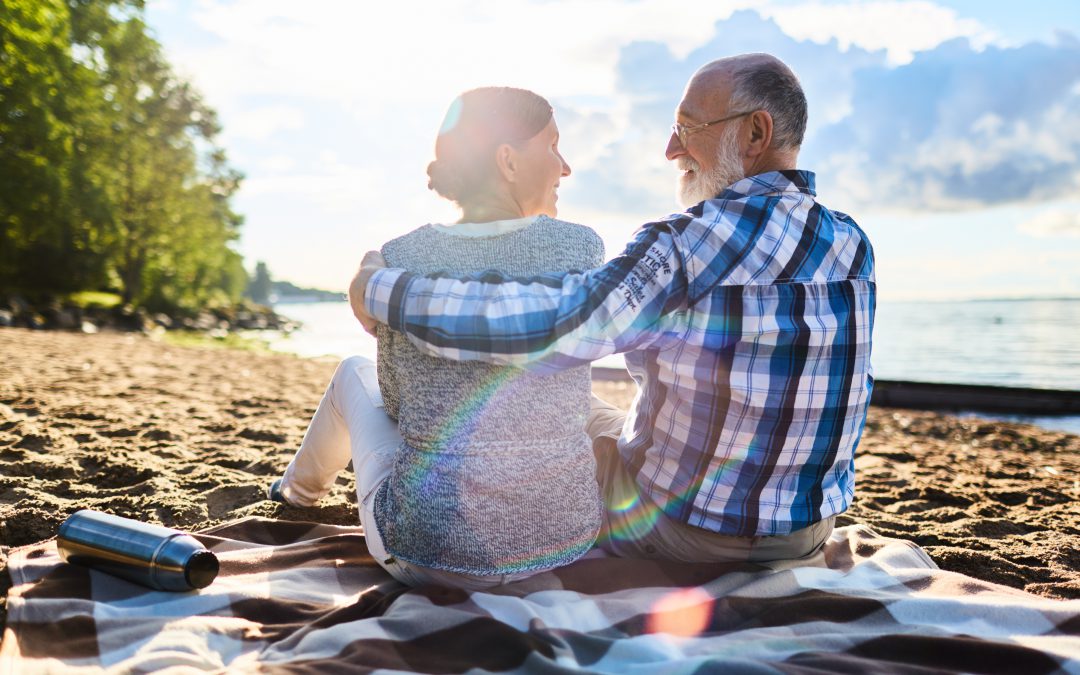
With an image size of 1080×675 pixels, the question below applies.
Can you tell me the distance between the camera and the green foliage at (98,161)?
20312mm

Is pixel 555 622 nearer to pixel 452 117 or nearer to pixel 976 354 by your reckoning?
pixel 452 117

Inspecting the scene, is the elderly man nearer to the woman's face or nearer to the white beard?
the white beard

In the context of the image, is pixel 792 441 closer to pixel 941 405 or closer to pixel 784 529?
pixel 784 529

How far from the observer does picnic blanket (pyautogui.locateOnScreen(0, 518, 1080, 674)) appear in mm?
1773

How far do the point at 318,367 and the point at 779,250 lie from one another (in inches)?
456

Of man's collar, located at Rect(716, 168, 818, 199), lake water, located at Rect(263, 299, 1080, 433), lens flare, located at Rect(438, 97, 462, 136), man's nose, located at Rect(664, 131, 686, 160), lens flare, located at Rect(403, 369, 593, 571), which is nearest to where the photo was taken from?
lens flare, located at Rect(403, 369, 593, 571)

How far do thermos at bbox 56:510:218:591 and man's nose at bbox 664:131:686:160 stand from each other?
6.52 ft

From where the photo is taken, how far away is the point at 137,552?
2227 mm

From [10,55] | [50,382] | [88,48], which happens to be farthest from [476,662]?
[88,48]

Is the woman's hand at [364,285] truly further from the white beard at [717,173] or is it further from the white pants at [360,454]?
the white beard at [717,173]

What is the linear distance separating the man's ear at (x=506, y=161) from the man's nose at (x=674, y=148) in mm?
709

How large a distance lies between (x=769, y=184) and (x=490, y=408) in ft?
3.47

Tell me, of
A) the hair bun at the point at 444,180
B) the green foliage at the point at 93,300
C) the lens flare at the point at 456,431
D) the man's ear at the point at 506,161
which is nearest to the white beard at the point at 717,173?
the man's ear at the point at 506,161

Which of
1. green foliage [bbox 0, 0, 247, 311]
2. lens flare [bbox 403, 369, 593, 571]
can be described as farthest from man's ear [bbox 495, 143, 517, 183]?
green foliage [bbox 0, 0, 247, 311]
